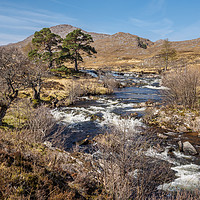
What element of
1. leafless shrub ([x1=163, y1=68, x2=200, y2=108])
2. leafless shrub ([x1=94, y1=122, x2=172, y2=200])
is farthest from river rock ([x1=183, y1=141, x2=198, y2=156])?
leafless shrub ([x1=163, y1=68, x2=200, y2=108])

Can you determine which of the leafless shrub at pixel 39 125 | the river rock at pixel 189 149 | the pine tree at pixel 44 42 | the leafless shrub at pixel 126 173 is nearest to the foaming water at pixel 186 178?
the leafless shrub at pixel 126 173

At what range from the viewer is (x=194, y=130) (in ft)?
40.4

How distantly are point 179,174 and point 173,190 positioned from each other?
53.9 inches

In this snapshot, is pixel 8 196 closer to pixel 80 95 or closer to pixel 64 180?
pixel 64 180

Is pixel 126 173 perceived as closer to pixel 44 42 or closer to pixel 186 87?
pixel 186 87

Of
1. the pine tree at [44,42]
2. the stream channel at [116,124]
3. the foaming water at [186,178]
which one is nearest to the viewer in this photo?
the foaming water at [186,178]

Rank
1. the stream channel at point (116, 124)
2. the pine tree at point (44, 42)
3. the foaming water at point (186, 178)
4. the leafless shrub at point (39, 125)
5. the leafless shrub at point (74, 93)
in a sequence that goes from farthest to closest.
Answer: the pine tree at point (44, 42)
the leafless shrub at point (74, 93)
the leafless shrub at point (39, 125)
the stream channel at point (116, 124)
the foaming water at point (186, 178)

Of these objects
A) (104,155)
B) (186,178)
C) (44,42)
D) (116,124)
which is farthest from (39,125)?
(44,42)

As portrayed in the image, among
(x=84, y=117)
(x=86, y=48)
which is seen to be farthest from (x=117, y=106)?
(x=86, y=48)

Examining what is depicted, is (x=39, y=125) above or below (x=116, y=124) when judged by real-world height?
above

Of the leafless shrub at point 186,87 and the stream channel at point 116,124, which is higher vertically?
the leafless shrub at point 186,87

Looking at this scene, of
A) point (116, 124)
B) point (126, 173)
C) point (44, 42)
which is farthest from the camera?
point (44, 42)

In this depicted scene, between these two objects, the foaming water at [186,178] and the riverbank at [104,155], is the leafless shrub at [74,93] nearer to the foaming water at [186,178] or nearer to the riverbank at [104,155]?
the riverbank at [104,155]

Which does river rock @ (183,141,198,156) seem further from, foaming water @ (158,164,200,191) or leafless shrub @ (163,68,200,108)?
leafless shrub @ (163,68,200,108)
